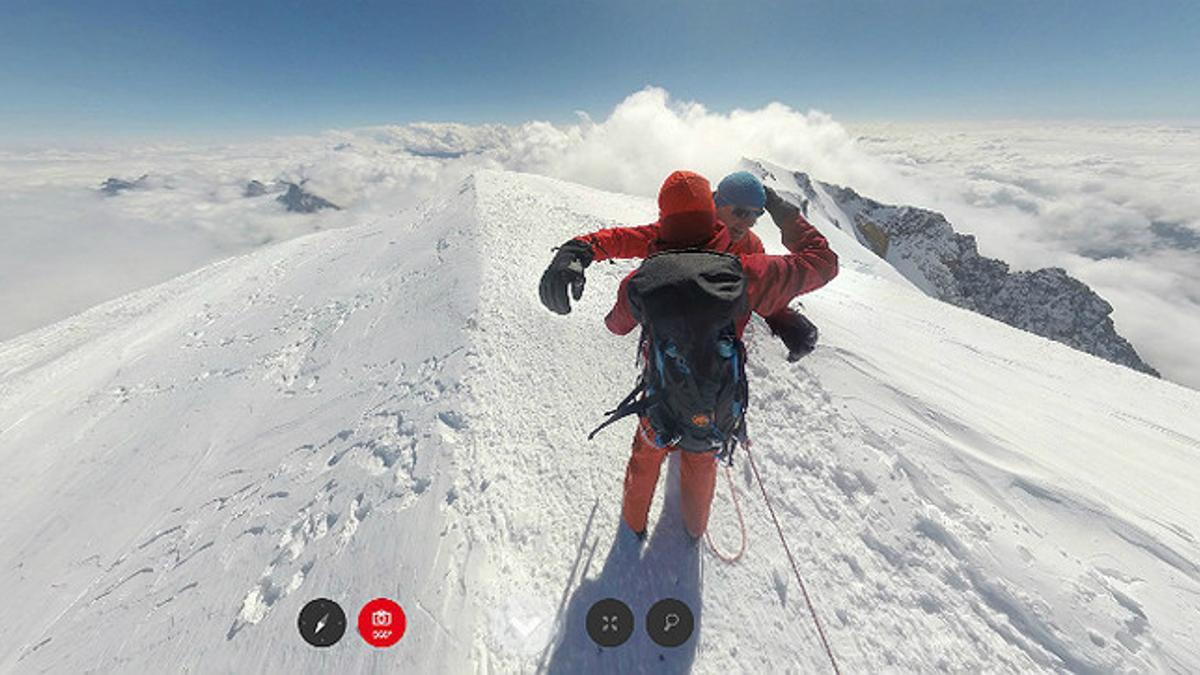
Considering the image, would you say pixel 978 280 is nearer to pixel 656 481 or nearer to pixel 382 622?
pixel 656 481

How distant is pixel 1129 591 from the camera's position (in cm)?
354

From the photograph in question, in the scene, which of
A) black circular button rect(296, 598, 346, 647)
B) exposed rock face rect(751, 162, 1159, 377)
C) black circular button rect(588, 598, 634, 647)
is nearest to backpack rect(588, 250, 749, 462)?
black circular button rect(588, 598, 634, 647)

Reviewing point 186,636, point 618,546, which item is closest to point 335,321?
point 186,636

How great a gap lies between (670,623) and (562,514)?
1225mm

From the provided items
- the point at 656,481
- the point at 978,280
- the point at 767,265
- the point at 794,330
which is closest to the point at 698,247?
the point at 767,265

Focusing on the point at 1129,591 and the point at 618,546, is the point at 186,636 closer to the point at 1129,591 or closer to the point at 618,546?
the point at 618,546

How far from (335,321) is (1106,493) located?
11520 mm

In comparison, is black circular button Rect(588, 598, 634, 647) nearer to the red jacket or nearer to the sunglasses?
the red jacket

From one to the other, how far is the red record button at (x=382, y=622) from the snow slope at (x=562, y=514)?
8 centimetres

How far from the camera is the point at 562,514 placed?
4.17 metres

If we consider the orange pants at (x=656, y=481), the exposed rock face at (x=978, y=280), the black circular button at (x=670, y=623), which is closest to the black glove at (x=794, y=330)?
the orange pants at (x=656, y=481)

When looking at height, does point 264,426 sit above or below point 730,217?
below

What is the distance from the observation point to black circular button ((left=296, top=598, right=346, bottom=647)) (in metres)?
3.34

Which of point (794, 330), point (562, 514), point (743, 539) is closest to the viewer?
point (794, 330)
